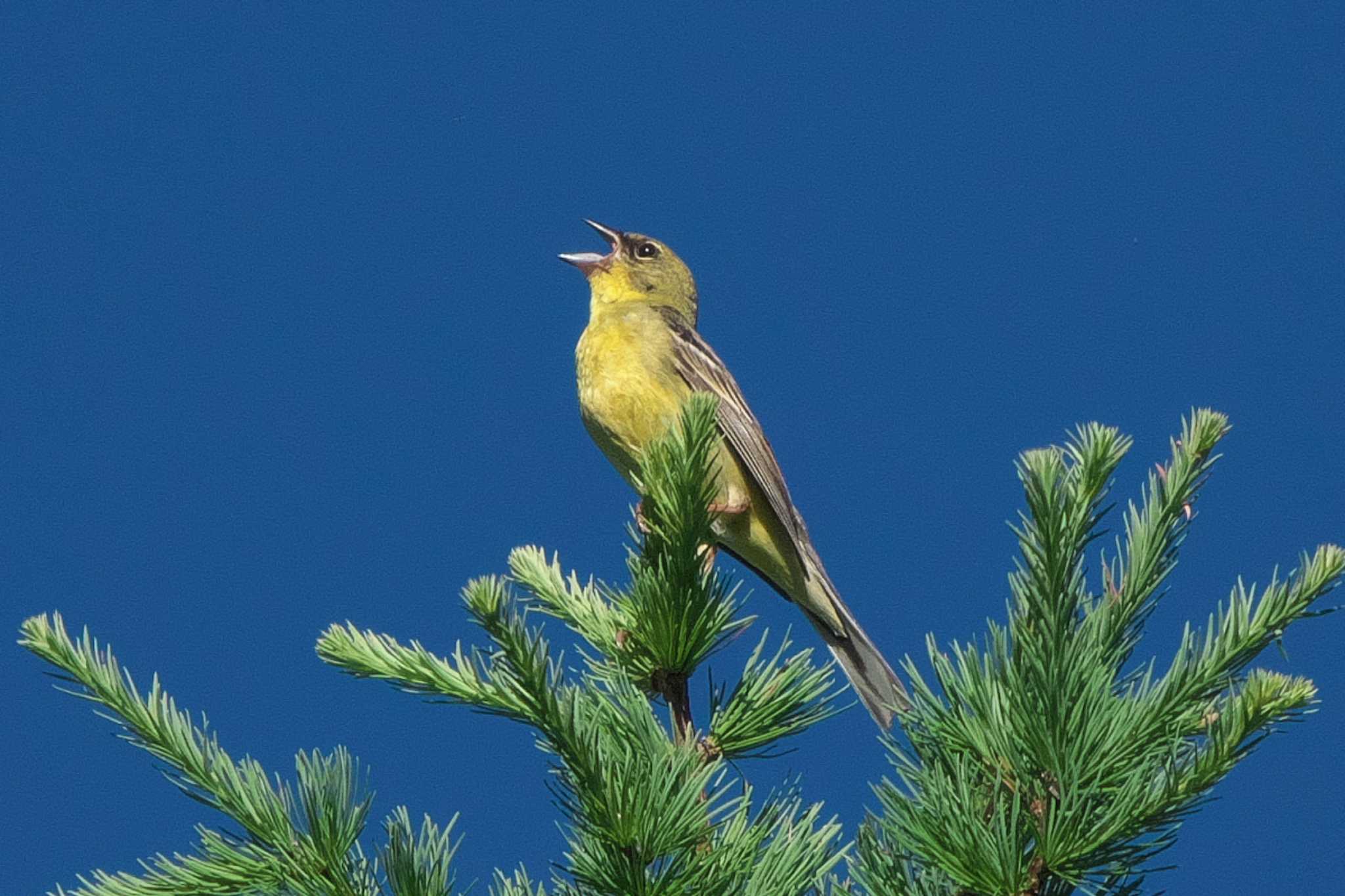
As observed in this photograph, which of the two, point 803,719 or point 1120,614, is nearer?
point 1120,614

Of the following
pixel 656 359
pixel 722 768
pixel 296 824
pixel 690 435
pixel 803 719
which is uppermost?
pixel 656 359

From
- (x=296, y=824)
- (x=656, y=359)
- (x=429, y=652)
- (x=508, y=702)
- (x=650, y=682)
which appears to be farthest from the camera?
(x=656, y=359)

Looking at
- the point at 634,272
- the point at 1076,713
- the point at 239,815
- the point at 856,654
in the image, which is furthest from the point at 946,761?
the point at 634,272

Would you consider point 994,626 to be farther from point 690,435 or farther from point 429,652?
point 429,652

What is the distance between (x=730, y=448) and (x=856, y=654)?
0.96 metres

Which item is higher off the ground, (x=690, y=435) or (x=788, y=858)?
(x=690, y=435)

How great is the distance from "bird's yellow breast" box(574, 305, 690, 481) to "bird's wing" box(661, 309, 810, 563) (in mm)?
82

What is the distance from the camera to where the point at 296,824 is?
2482 millimetres

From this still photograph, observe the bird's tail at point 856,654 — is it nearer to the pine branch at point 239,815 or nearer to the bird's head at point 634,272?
the bird's head at point 634,272

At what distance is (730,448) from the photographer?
5859 mm

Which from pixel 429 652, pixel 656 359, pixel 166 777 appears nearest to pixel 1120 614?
pixel 429 652

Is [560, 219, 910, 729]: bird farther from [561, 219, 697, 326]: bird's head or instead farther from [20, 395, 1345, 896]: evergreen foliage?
[20, 395, 1345, 896]: evergreen foliage

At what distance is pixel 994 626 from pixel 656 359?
3533 millimetres

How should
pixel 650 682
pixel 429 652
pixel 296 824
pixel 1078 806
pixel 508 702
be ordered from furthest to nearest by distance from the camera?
pixel 650 682
pixel 429 652
pixel 508 702
pixel 296 824
pixel 1078 806
